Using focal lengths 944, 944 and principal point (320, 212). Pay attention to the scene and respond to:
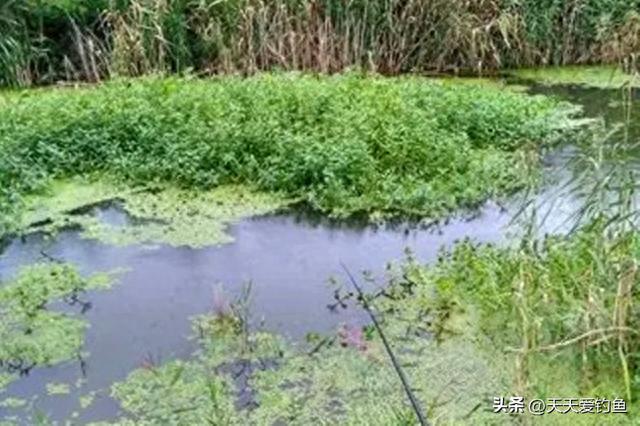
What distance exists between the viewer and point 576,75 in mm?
7527

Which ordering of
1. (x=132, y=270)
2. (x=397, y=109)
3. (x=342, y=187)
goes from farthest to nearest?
(x=397, y=109), (x=342, y=187), (x=132, y=270)

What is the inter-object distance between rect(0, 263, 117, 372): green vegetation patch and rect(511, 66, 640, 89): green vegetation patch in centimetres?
456

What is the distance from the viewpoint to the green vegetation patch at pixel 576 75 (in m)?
7.32

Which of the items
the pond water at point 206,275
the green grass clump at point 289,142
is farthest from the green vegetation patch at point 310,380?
the green grass clump at point 289,142

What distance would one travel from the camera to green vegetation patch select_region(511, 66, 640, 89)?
732 cm

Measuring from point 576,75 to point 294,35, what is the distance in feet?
7.50

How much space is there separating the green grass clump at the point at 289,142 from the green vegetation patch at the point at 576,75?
156 cm

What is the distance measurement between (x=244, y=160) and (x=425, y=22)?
9.70ft

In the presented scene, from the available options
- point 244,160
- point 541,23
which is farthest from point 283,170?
point 541,23

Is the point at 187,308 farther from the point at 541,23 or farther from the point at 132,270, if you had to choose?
the point at 541,23

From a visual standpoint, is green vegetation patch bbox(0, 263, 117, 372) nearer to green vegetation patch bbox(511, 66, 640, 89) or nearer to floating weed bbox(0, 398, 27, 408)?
floating weed bbox(0, 398, 27, 408)

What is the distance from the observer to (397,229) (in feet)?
15.0

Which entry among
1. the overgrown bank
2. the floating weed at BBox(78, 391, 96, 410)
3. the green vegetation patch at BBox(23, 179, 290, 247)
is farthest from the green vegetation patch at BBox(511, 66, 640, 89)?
the floating weed at BBox(78, 391, 96, 410)

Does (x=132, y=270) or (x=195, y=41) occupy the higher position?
(x=195, y=41)
